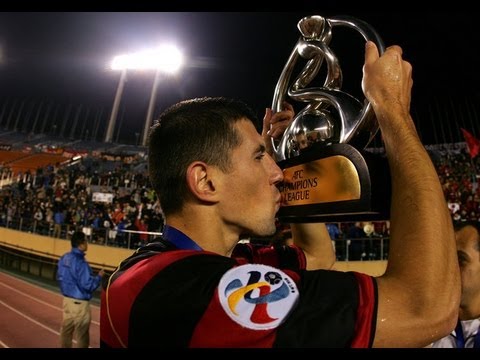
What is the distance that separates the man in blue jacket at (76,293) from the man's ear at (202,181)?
16.3 ft

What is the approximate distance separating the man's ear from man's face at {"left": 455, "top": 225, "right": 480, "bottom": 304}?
189 cm

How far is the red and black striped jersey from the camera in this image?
77 centimetres

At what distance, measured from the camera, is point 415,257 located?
2.53 ft

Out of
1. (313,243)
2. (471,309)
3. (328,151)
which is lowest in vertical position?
(471,309)

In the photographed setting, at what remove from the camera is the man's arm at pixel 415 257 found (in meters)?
0.75

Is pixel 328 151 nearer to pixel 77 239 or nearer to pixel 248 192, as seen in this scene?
pixel 248 192

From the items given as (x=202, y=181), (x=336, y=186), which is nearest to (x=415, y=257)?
(x=336, y=186)

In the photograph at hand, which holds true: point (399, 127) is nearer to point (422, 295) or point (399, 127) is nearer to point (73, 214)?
point (422, 295)

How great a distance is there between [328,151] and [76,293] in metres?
5.38

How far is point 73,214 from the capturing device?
13.6m

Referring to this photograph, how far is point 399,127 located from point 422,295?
36 centimetres

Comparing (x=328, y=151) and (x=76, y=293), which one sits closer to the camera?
(x=328, y=151)

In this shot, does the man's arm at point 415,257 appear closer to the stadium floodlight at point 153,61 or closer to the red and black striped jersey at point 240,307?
the red and black striped jersey at point 240,307

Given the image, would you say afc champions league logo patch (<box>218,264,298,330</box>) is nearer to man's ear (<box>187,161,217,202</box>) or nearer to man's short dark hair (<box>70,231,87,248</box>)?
man's ear (<box>187,161,217,202</box>)
